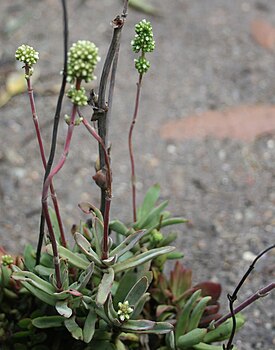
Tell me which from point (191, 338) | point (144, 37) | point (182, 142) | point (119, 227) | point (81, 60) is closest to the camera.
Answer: point (81, 60)

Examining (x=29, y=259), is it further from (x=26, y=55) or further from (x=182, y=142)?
(x=182, y=142)

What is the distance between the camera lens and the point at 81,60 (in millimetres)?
1098

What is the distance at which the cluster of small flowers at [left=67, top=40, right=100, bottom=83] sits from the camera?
3.60 ft

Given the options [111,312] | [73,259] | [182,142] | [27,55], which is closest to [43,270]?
[73,259]

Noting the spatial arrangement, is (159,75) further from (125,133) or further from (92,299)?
(92,299)

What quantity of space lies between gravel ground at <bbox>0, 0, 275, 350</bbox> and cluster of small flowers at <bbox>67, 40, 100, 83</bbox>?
1017 mm

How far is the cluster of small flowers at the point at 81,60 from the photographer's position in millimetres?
Result: 1097

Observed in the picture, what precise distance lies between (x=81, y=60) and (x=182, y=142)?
154cm

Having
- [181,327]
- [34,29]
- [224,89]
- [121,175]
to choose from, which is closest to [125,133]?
[121,175]

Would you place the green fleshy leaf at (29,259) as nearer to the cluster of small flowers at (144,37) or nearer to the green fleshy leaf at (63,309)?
the green fleshy leaf at (63,309)

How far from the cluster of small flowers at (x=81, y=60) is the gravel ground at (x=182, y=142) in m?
1.02

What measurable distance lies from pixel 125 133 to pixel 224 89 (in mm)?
475

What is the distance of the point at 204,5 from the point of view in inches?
131

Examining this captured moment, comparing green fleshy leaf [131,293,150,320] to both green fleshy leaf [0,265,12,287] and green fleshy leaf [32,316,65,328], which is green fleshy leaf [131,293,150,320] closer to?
green fleshy leaf [32,316,65,328]
